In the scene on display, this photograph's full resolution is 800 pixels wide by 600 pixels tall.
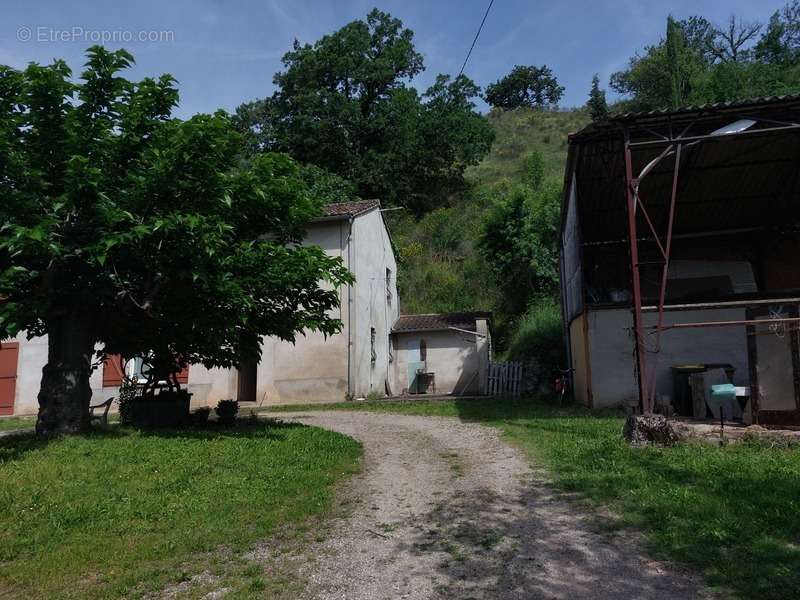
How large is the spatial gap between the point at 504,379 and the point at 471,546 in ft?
52.2

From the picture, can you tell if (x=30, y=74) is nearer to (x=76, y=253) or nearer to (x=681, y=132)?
(x=76, y=253)

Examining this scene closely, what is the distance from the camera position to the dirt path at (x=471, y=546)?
370 cm

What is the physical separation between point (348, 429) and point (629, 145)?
752cm

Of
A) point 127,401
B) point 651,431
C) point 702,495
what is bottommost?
point 702,495

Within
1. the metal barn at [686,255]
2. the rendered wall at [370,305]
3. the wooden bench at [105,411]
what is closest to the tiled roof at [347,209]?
the rendered wall at [370,305]

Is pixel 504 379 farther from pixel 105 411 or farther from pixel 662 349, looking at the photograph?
pixel 105 411

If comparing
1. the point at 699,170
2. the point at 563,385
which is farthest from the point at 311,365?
the point at 699,170

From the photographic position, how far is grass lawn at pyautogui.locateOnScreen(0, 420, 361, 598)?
4.14 m

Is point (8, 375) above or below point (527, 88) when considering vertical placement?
below

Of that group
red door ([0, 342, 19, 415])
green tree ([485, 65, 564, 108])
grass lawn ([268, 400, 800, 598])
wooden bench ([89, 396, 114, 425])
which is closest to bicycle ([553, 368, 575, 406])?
grass lawn ([268, 400, 800, 598])

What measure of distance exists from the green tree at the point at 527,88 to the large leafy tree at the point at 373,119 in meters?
36.8

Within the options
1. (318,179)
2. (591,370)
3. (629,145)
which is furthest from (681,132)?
(318,179)

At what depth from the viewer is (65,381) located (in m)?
9.12

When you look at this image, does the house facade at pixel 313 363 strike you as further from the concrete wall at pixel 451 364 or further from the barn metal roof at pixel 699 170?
the barn metal roof at pixel 699 170
